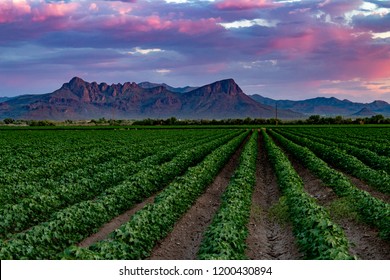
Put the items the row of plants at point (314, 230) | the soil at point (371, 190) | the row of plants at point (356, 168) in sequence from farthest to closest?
the row of plants at point (356, 168)
the soil at point (371, 190)
the row of plants at point (314, 230)

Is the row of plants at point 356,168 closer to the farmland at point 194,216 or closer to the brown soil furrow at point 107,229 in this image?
the farmland at point 194,216

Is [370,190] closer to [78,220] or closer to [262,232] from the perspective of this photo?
[262,232]

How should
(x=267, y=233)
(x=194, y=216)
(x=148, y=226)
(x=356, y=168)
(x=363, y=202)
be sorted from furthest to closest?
(x=356, y=168) < (x=194, y=216) < (x=363, y=202) < (x=267, y=233) < (x=148, y=226)

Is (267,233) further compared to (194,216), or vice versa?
(194,216)

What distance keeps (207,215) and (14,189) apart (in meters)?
6.82

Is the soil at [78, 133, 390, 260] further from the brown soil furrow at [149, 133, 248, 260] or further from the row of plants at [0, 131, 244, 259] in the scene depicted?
the row of plants at [0, 131, 244, 259]

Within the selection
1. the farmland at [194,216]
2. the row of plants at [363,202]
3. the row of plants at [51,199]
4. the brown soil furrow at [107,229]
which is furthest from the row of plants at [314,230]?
the row of plants at [51,199]

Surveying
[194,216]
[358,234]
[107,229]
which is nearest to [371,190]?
[358,234]

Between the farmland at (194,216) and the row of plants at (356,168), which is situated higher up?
the row of plants at (356,168)

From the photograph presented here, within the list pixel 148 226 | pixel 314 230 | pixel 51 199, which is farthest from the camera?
pixel 51 199

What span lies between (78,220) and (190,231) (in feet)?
10.3

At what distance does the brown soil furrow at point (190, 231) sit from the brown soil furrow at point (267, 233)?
1.38m

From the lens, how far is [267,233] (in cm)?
1277

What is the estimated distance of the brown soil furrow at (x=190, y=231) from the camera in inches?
430
